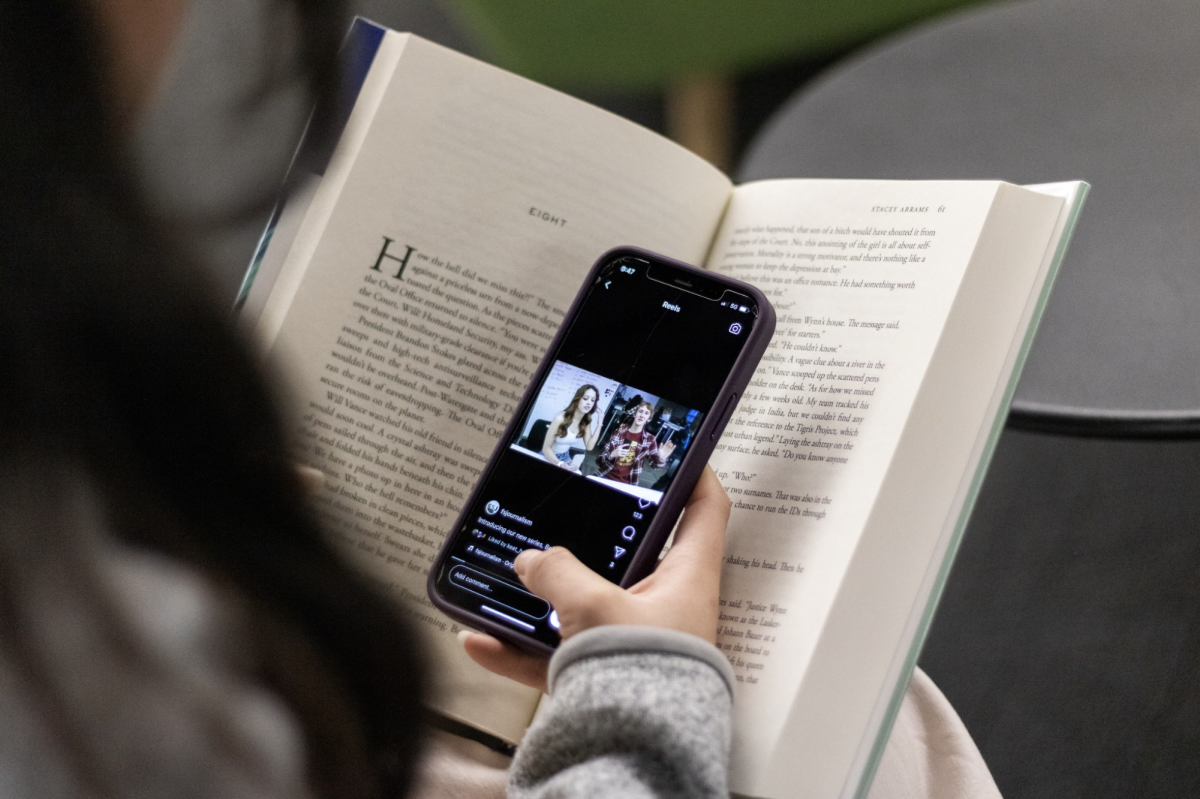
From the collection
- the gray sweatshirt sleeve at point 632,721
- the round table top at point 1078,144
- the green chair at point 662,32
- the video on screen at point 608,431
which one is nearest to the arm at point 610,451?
the video on screen at point 608,431

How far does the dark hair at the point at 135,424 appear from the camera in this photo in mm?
313

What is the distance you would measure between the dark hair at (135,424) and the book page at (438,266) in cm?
14

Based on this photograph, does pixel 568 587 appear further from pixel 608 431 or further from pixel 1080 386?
pixel 1080 386

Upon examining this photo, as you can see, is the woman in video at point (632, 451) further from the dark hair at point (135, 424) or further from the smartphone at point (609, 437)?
the dark hair at point (135, 424)

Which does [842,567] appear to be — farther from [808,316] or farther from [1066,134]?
[1066,134]

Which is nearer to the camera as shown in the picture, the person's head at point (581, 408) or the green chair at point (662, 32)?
the person's head at point (581, 408)

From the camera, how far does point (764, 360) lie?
53 cm

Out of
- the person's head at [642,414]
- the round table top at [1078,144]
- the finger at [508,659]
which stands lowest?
the finger at [508,659]

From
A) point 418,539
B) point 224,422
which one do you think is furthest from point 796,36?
point 224,422

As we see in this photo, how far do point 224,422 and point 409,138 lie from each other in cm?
27

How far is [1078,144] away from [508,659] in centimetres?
52

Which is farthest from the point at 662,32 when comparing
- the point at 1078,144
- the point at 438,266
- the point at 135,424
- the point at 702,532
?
the point at 135,424

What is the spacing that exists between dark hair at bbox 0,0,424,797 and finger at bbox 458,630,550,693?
8cm

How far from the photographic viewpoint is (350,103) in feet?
1.89
